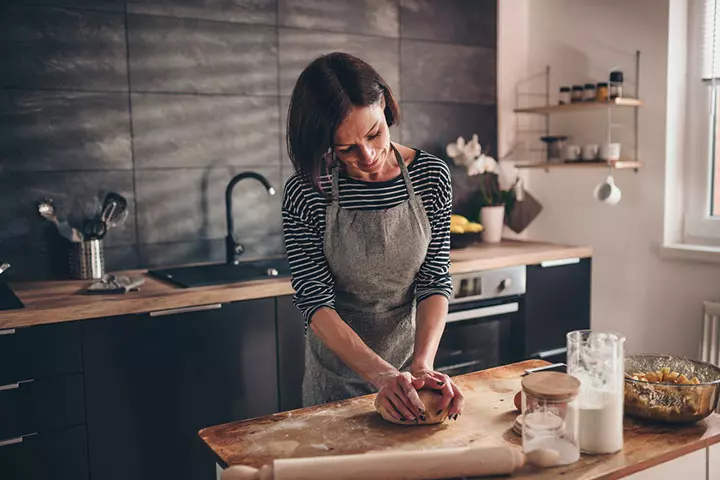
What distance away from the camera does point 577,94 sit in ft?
10.9

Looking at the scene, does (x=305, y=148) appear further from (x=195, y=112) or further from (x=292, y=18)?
(x=292, y=18)

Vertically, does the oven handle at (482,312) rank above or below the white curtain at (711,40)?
below

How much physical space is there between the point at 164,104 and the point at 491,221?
167 cm

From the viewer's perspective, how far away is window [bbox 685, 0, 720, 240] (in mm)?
3006

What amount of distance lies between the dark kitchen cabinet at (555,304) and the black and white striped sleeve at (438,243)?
4.73 feet

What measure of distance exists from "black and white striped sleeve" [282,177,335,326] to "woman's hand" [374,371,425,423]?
1.31 ft

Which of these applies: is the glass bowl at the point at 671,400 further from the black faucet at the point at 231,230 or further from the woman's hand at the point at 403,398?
the black faucet at the point at 231,230

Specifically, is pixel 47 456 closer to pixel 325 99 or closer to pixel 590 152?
pixel 325 99

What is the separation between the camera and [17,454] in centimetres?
212

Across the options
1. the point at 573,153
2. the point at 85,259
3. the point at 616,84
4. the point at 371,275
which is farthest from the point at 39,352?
the point at 616,84

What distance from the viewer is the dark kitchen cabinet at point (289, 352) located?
8.52 feet

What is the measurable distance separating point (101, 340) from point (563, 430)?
1.59 m

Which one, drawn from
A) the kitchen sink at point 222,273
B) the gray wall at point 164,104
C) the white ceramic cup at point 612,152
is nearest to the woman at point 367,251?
the kitchen sink at point 222,273

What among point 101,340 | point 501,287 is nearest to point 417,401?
point 101,340
